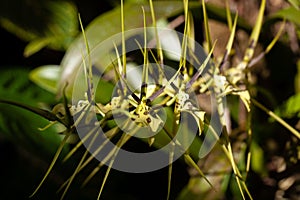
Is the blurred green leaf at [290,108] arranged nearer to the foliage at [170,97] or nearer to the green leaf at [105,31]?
the foliage at [170,97]

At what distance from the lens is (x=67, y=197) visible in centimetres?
73

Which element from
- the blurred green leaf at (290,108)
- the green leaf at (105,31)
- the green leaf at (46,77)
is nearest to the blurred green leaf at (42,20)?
the green leaf at (46,77)

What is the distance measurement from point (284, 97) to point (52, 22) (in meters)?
0.38

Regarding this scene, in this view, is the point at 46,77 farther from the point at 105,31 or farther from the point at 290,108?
the point at 290,108

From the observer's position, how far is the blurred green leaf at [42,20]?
86cm

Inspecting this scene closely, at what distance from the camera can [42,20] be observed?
89cm

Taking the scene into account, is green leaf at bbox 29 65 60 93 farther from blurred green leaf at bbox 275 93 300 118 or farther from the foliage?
blurred green leaf at bbox 275 93 300 118

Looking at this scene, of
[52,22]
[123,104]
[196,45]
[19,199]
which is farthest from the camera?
[52,22]

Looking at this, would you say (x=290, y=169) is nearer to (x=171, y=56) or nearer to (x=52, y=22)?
(x=171, y=56)

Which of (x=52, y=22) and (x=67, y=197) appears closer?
(x=67, y=197)

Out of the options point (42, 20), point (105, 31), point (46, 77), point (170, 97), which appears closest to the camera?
point (170, 97)

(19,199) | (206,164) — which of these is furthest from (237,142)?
(19,199)

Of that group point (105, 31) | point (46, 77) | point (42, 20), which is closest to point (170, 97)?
point (105, 31)

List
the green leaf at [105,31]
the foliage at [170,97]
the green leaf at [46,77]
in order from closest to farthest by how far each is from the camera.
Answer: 1. the foliage at [170,97]
2. the green leaf at [105,31]
3. the green leaf at [46,77]
